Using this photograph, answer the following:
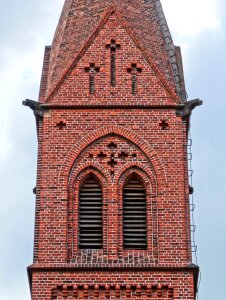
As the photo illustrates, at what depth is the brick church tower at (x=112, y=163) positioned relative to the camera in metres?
30.1

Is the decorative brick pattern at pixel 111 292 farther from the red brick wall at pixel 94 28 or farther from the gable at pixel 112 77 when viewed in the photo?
the red brick wall at pixel 94 28

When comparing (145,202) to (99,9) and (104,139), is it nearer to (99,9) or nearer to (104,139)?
(104,139)

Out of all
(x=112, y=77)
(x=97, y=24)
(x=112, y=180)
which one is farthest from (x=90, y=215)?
(x=97, y=24)

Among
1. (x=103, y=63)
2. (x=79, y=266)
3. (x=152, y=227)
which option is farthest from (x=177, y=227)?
(x=103, y=63)

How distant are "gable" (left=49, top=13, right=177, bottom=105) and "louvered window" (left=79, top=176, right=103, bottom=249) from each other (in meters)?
2.29

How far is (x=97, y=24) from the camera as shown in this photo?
1346 inches

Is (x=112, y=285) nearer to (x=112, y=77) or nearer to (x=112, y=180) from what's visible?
(x=112, y=180)

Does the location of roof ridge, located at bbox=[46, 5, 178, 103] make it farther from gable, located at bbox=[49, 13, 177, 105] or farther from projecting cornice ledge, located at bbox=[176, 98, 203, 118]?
projecting cornice ledge, located at bbox=[176, 98, 203, 118]

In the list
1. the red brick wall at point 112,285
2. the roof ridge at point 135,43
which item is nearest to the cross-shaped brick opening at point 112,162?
the roof ridge at point 135,43

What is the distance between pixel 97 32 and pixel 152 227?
583 centimetres

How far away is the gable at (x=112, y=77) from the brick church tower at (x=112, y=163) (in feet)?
0.08

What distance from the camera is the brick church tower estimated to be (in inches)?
1186

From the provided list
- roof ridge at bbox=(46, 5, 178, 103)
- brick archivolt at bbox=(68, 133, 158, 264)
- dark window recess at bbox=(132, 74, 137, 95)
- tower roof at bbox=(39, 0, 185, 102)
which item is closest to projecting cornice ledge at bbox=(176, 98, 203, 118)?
roof ridge at bbox=(46, 5, 178, 103)

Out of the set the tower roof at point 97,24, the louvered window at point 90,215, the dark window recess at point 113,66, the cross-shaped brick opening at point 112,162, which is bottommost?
the louvered window at point 90,215
